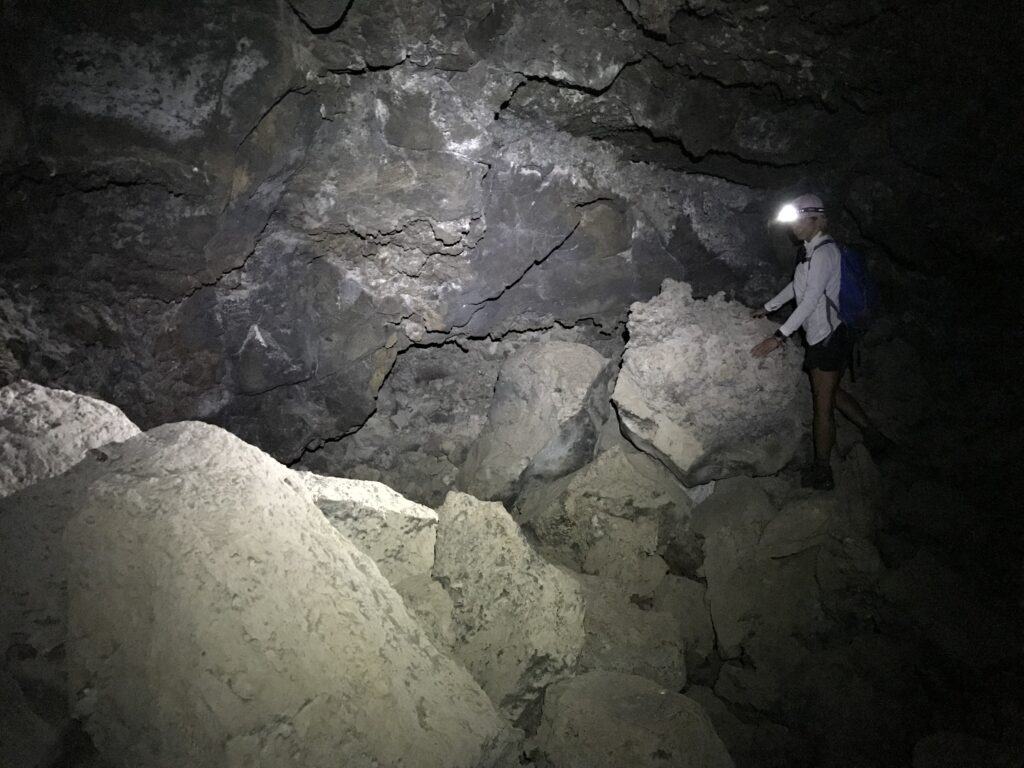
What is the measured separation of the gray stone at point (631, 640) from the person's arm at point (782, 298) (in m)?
2.05

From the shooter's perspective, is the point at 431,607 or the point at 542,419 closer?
the point at 431,607

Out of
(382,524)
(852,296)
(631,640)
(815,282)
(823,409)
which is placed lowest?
(631,640)

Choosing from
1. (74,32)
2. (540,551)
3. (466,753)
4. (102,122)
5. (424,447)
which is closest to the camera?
(466,753)

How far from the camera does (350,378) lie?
140 inches

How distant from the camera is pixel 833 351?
3.12m

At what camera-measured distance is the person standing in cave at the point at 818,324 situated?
3.02 m

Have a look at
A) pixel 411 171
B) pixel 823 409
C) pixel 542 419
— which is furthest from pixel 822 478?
pixel 411 171

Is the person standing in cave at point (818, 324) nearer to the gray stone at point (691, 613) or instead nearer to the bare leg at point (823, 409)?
the bare leg at point (823, 409)

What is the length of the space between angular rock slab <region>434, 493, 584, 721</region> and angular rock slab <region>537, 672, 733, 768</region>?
14 centimetres

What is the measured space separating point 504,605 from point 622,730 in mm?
720

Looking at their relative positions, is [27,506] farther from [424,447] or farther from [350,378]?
[424,447]

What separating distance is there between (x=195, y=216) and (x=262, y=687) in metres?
2.21

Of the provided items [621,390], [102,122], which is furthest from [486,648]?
[102,122]

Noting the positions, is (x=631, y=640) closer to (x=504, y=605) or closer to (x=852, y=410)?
(x=504, y=605)
